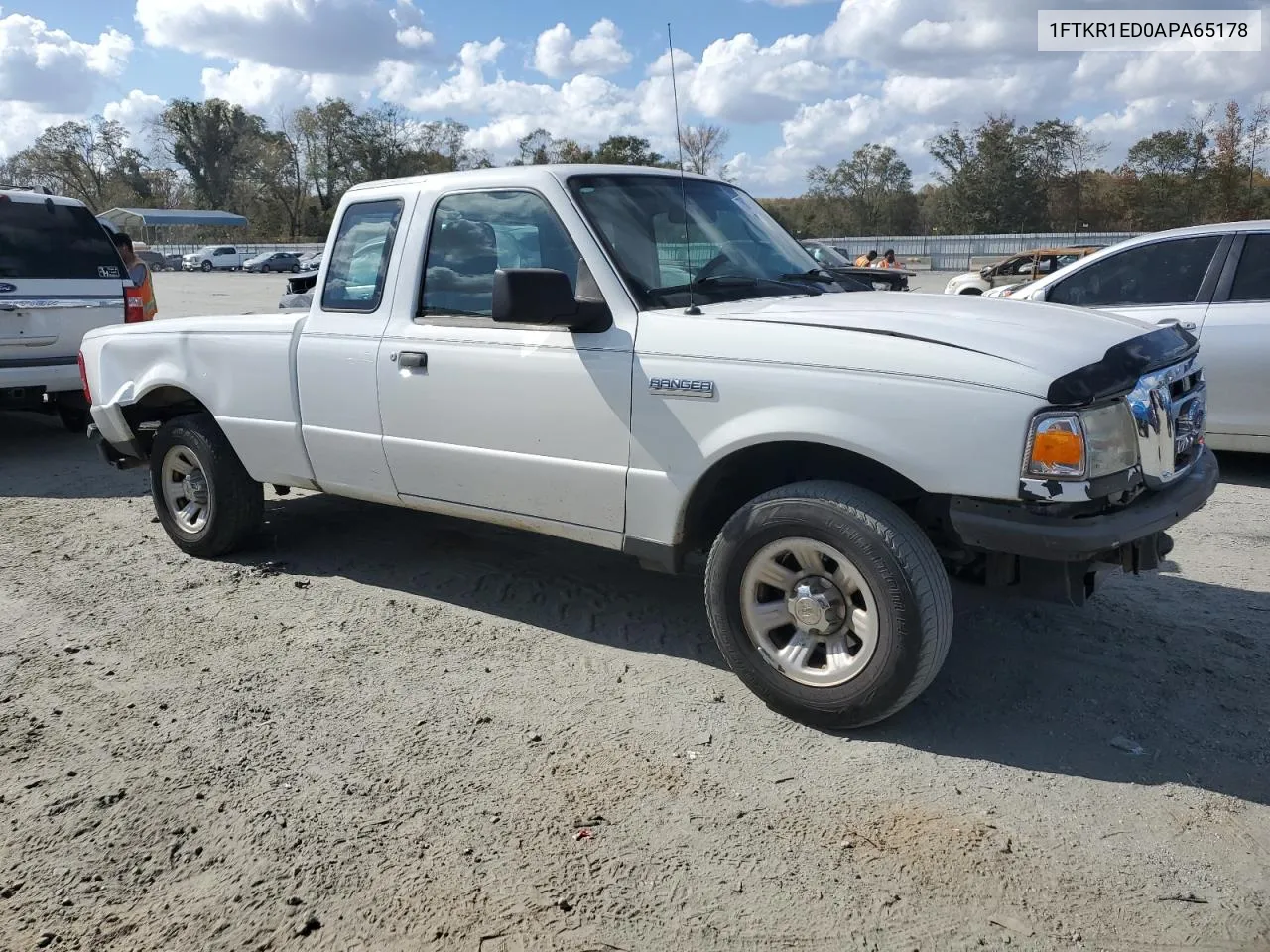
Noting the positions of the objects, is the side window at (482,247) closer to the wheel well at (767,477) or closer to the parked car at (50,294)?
the wheel well at (767,477)

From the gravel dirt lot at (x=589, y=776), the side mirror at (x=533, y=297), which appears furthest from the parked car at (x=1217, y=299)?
the side mirror at (x=533, y=297)

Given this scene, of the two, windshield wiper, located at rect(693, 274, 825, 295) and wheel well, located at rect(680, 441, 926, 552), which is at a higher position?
windshield wiper, located at rect(693, 274, 825, 295)

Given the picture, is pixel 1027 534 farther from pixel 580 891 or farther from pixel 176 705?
pixel 176 705

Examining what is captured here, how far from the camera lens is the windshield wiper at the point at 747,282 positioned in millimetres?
4156

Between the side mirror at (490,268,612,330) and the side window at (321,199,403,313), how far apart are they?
1219 mm

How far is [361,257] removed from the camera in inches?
190

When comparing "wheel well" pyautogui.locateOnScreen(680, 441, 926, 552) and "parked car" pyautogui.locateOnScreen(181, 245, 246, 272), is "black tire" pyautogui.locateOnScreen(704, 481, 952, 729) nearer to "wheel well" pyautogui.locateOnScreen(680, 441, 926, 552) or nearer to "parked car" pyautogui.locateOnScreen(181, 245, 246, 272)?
"wheel well" pyautogui.locateOnScreen(680, 441, 926, 552)

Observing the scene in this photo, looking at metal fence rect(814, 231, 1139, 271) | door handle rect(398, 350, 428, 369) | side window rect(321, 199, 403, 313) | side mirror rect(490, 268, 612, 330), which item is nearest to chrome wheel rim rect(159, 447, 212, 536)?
side window rect(321, 199, 403, 313)

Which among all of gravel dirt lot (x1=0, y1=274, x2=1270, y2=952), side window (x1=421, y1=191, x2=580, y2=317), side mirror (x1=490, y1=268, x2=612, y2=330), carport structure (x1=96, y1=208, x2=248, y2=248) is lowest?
gravel dirt lot (x1=0, y1=274, x2=1270, y2=952)

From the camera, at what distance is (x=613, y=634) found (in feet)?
14.8

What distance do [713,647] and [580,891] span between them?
1741mm

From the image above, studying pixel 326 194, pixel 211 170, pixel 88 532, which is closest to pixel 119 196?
pixel 211 170

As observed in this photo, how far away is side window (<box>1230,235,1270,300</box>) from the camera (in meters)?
6.72

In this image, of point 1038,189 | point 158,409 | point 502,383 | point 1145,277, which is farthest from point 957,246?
point 502,383
